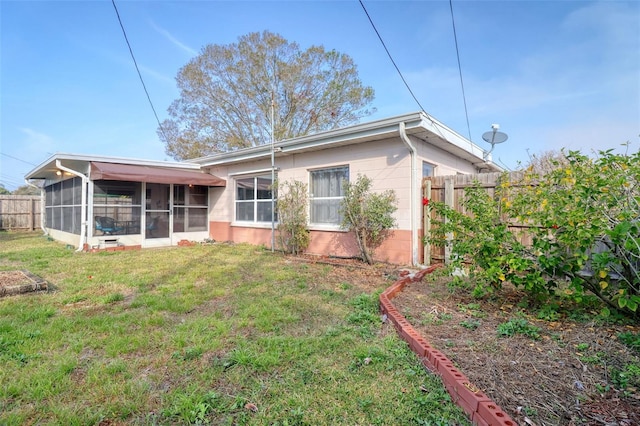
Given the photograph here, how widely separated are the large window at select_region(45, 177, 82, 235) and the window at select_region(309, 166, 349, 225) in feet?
24.3

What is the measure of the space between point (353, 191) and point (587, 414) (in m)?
5.32

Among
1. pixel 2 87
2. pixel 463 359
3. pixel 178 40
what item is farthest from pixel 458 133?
pixel 2 87

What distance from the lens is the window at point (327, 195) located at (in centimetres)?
763

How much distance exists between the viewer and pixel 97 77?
934 centimetres

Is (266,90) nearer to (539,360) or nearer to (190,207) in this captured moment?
(190,207)

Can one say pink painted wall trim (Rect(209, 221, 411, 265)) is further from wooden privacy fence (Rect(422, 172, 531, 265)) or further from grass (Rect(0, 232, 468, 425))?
grass (Rect(0, 232, 468, 425))

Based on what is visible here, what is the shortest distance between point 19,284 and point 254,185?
20.3 feet

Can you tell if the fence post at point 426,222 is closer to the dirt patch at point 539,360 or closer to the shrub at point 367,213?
the shrub at point 367,213

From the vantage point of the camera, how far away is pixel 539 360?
2.43 metres

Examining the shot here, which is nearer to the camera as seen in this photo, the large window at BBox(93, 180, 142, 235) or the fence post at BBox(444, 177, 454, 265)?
the fence post at BBox(444, 177, 454, 265)

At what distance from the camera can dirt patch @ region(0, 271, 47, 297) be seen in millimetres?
4473

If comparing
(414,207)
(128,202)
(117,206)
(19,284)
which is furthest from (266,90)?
(19,284)

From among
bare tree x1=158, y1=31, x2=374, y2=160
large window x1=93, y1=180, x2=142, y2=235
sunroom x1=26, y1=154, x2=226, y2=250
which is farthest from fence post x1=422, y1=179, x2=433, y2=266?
bare tree x1=158, y1=31, x2=374, y2=160

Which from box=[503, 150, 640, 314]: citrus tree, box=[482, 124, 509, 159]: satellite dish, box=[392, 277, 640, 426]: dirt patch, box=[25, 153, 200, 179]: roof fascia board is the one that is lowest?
box=[392, 277, 640, 426]: dirt patch
